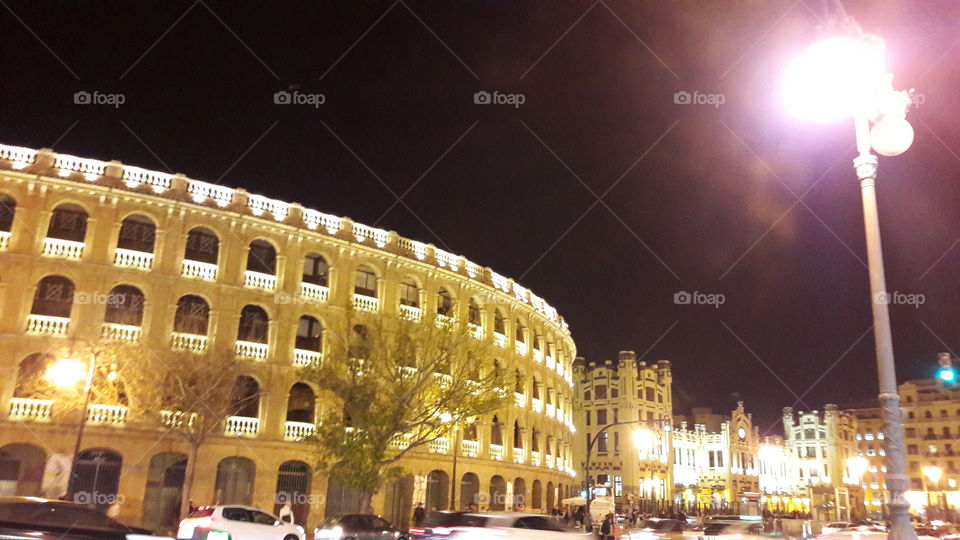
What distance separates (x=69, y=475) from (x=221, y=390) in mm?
5793

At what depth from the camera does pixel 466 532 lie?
15.3 metres

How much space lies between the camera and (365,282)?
35812 mm

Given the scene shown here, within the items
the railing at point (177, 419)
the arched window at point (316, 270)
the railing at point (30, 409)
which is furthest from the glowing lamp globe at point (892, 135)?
the railing at point (30, 409)

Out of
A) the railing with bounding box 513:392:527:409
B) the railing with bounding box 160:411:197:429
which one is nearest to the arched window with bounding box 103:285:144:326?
the railing with bounding box 160:411:197:429

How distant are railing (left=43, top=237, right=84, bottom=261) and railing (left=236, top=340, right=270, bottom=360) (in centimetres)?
728

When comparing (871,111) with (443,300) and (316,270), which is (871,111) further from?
(443,300)

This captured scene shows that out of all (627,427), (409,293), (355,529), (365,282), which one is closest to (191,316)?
(365,282)

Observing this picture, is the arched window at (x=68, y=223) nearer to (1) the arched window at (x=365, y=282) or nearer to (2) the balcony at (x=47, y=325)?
(2) the balcony at (x=47, y=325)

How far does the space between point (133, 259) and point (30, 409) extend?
269 inches

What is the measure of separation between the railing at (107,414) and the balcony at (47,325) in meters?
3.19

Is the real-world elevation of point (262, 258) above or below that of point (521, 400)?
above

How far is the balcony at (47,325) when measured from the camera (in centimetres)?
2752

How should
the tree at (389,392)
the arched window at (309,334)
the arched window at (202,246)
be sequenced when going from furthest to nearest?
the arched window at (309,334)
the arched window at (202,246)
the tree at (389,392)

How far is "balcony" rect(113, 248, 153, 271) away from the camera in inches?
1155
